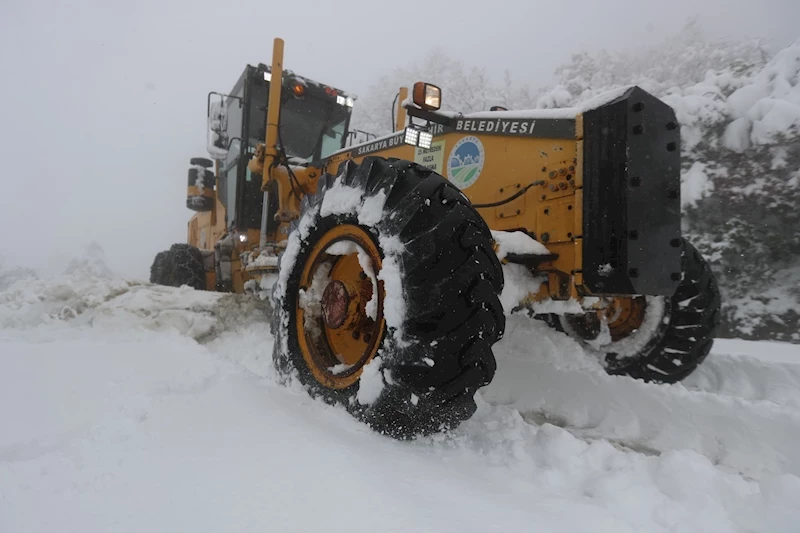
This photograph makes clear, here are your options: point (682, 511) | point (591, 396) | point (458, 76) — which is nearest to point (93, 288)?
point (591, 396)

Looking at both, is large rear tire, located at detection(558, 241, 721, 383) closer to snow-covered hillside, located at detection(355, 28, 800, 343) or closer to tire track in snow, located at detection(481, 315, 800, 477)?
tire track in snow, located at detection(481, 315, 800, 477)

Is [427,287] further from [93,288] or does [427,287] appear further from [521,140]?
[93,288]

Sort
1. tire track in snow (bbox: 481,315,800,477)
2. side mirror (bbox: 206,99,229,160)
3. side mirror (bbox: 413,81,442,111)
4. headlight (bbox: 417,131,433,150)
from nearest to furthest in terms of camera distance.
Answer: tire track in snow (bbox: 481,315,800,477)
side mirror (bbox: 413,81,442,111)
headlight (bbox: 417,131,433,150)
side mirror (bbox: 206,99,229,160)

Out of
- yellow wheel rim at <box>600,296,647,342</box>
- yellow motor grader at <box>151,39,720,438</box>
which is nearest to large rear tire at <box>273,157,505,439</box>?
yellow motor grader at <box>151,39,720,438</box>

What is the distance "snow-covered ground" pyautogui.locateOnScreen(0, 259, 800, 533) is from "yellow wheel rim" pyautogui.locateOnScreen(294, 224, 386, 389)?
260 mm

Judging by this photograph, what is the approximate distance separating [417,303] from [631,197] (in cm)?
116

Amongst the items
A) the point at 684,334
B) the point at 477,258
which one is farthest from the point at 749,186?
the point at 477,258

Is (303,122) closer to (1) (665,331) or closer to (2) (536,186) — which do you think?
(2) (536,186)

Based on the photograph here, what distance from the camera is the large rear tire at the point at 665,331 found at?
3.18 meters

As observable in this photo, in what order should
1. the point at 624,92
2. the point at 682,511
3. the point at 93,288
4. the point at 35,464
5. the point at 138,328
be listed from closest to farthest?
1. the point at 35,464
2. the point at 682,511
3. the point at 624,92
4. the point at 138,328
5. the point at 93,288

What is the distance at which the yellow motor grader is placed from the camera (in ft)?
5.93

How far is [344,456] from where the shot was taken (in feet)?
5.01

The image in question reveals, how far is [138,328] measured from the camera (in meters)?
3.75

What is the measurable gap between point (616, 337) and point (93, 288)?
14.9 ft
